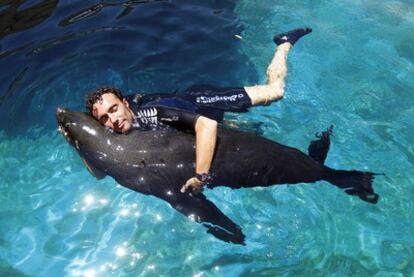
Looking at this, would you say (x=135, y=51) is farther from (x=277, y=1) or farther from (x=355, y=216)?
(x=355, y=216)

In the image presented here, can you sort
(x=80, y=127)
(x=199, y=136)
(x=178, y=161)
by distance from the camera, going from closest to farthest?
(x=199, y=136), (x=80, y=127), (x=178, y=161)

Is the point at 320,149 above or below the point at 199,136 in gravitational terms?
below

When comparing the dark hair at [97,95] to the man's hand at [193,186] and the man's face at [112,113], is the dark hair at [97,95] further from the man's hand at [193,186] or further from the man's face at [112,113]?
the man's hand at [193,186]

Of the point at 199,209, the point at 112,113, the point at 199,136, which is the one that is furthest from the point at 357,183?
the point at 112,113

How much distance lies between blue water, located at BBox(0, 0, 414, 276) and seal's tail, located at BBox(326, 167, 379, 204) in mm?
316

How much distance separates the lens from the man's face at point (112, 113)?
443cm

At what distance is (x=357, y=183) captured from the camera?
16.4ft

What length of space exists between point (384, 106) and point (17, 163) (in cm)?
501

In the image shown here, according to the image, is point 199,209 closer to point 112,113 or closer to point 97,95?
point 112,113

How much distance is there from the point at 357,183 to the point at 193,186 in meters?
1.75

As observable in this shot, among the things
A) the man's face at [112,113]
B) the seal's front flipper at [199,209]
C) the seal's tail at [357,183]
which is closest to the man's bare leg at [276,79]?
the seal's tail at [357,183]

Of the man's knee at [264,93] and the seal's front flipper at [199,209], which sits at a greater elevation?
the man's knee at [264,93]

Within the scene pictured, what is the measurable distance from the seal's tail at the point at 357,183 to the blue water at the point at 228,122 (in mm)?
316

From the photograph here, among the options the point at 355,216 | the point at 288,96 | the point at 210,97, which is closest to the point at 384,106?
the point at 288,96
